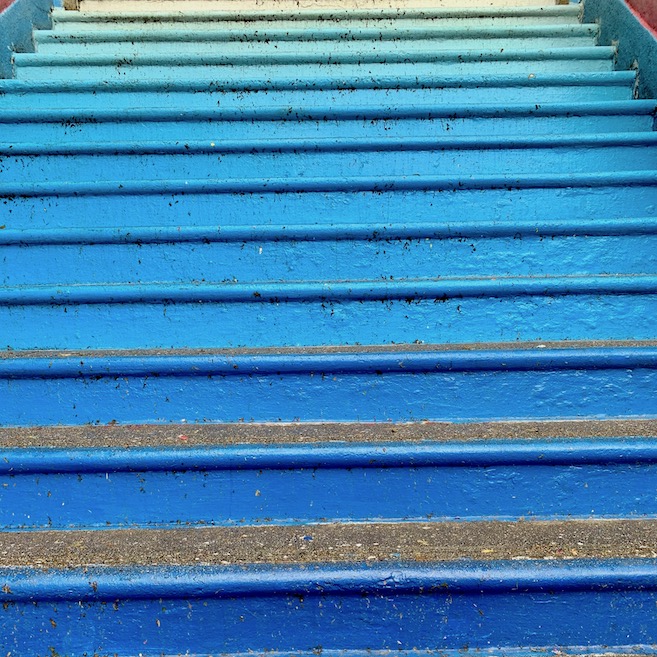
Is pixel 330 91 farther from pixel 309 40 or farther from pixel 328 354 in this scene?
pixel 328 354

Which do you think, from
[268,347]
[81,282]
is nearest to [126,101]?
[81,282]

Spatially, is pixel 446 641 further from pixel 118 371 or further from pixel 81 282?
pixel 81 282

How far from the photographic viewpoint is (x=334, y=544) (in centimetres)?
121

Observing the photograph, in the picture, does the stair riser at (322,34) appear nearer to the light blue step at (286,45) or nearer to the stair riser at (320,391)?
the light blue step at (286,45)

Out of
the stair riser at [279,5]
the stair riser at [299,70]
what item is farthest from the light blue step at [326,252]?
the stair riser at [279,5]

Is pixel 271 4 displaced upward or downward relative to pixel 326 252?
upward

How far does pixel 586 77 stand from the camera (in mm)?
2217

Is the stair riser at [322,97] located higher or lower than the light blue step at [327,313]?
higher

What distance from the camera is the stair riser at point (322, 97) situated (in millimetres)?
2186

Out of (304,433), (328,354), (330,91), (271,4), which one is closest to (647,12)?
(330,91)

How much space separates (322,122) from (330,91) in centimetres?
22

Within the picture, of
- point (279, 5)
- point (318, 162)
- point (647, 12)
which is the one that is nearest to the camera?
point (318, 162)

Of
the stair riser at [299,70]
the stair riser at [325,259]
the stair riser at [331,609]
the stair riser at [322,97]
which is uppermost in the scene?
the stair riser at [299,70]

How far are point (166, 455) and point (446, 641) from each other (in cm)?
59
